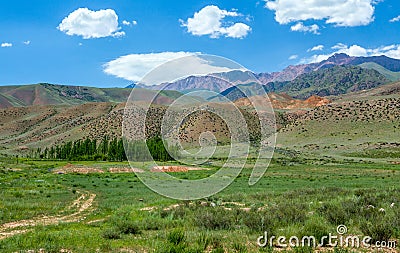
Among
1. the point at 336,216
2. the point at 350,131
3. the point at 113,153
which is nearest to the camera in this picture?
the point at 336,216

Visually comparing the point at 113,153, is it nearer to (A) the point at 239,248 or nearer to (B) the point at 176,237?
(B) the point at 176,237

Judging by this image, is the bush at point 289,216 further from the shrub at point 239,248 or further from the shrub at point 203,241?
the shrub at point 239,248

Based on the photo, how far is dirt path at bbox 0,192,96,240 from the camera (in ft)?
51.8

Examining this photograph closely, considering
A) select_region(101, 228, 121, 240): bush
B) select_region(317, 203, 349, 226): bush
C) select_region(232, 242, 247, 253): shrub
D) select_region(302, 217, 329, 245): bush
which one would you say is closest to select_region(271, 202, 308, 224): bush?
select_region(317, 203, 349, 226): bush

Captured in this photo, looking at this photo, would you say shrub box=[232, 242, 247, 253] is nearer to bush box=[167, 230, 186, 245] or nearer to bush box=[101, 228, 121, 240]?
bush box=[167, 230, 186, 245]

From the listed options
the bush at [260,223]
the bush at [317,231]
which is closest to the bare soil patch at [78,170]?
the bush at [260,223]

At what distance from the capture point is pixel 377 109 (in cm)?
13212

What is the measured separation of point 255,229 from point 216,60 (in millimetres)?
7476

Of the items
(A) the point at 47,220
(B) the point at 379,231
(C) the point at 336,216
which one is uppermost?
(B) the point at 379,231

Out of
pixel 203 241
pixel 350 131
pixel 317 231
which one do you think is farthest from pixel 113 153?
pixel 317 231

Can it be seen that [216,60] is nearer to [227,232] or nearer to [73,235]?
[227,232]

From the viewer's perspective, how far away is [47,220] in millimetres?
19406

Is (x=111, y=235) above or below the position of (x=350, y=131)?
below

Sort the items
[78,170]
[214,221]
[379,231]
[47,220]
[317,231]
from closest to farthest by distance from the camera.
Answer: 1. [379,231]
2. [317,231]
3. [214,221]
4. [47,220]
5. [78,170]
